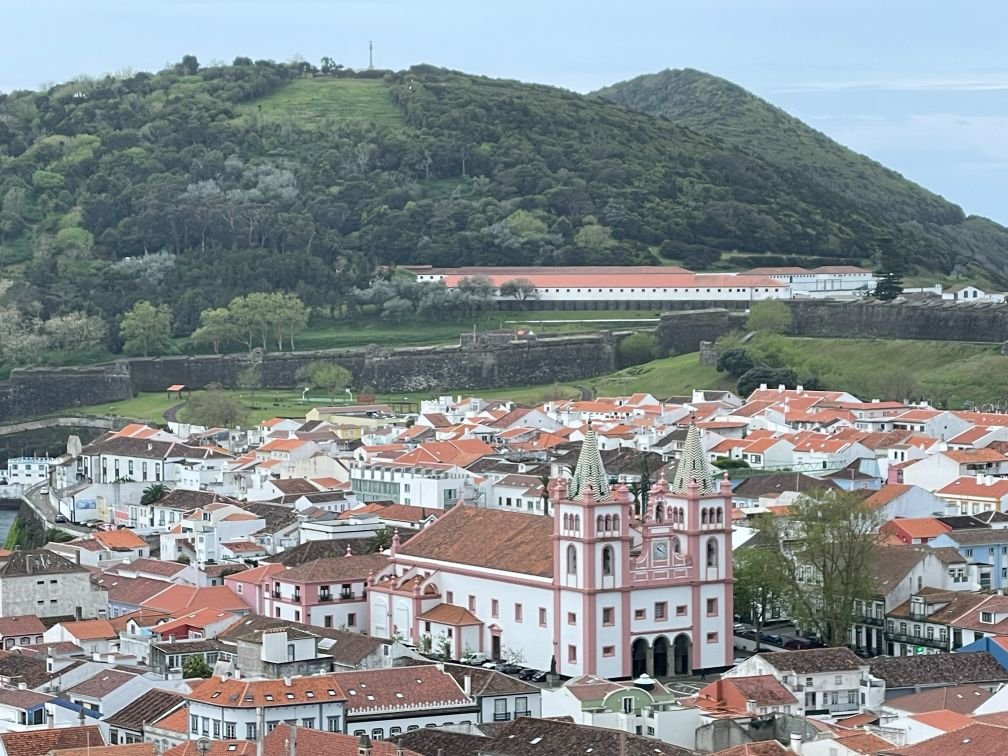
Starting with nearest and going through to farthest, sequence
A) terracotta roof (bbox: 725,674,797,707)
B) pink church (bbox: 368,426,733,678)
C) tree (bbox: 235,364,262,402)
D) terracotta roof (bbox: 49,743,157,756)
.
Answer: terracotta roof (bbox: 49,743,157,756) < terracotta roof (bbox: 725,674,797,707) < pink church (bbox: 368,426,733,678) < tree (bbox: 235,364,262,402)

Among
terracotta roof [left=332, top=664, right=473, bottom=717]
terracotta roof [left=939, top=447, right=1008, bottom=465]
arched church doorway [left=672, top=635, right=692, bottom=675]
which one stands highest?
terracotta roof [left=939, top=447, right=1008, bottom=465]

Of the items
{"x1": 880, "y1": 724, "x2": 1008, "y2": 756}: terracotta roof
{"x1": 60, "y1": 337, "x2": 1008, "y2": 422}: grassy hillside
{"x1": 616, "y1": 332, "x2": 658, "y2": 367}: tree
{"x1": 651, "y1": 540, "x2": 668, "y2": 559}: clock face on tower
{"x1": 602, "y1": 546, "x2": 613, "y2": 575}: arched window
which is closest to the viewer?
{"x1": 880, "y1": 724, "x2": 1008, "y2": 756}: terracotta roof

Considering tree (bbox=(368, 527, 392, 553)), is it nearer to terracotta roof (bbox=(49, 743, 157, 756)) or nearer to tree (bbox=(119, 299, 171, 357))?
terracotta roof (bbox=(49, 743, 157, 756))

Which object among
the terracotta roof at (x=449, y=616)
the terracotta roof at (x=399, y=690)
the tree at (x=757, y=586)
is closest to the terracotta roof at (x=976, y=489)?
the tree at (x=757, y=586)

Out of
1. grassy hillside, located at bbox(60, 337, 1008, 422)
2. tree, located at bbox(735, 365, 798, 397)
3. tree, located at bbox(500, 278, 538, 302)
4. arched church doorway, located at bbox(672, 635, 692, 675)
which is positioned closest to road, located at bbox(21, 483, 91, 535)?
grassy hillside, located at bbox(60, 337, 1008, 422)

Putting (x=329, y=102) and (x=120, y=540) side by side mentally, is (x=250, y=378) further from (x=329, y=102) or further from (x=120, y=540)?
(x=120, y=540)

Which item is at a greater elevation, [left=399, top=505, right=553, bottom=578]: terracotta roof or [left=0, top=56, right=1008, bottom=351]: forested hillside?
[left=0, top=56, right=1008, bottom=351]: forested hillside

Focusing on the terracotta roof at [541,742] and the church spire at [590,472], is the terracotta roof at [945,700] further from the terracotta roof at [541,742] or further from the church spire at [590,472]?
the church spire at [590,472]
